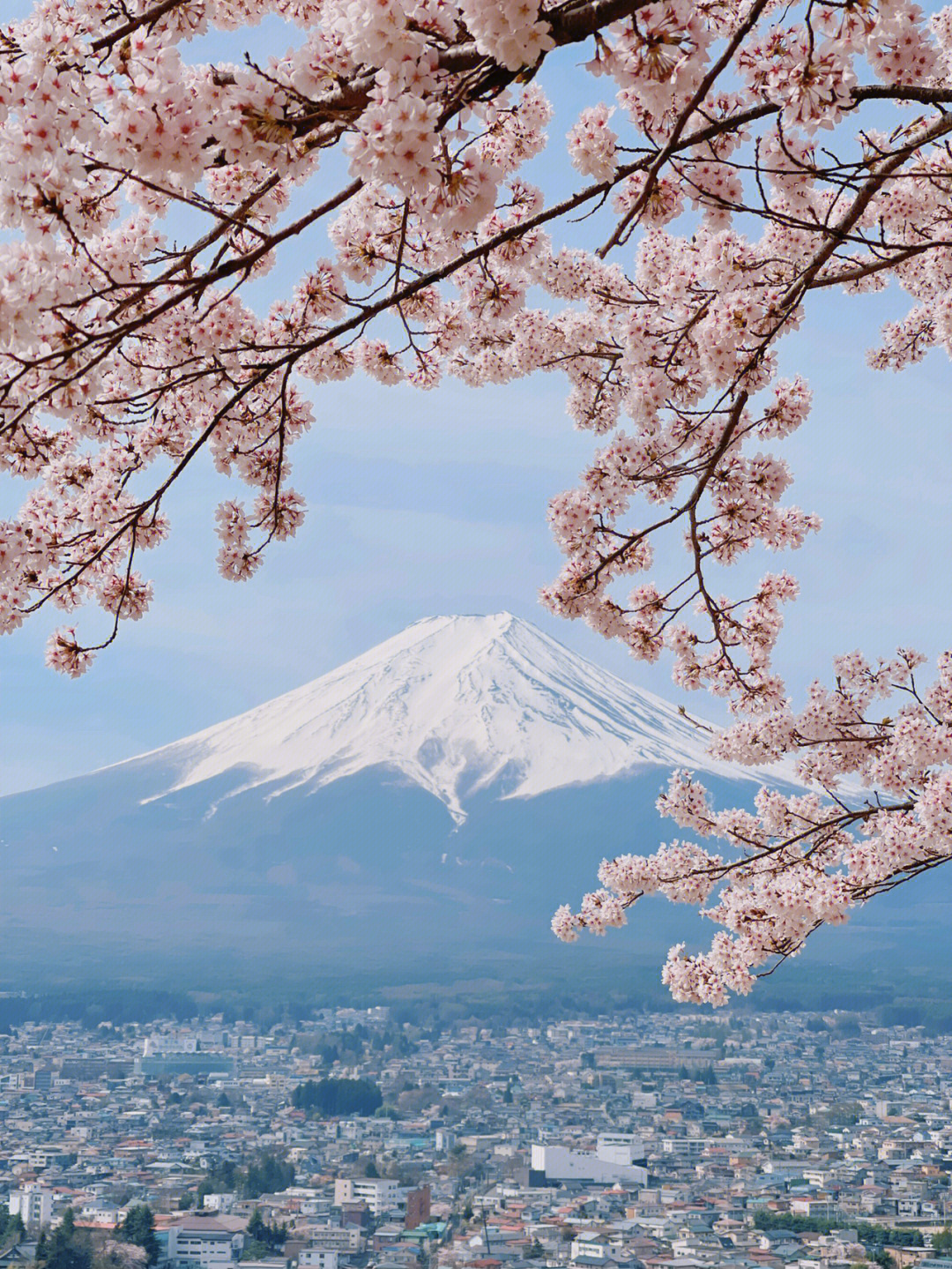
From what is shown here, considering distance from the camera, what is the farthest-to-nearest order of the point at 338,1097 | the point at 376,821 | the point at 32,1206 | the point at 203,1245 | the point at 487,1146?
the point at 376,821, the point at 338,1097, the point at 487,1146, the point at 32,1206, the point at 203,1245

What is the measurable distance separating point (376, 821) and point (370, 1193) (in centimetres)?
6331

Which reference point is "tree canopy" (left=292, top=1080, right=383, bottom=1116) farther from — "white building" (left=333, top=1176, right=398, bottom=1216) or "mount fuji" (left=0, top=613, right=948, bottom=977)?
"mount fuji" (left=0, top=613, right=948, bottom=977)

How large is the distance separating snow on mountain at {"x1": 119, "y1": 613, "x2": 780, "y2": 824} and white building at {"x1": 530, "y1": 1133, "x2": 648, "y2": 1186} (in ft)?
191

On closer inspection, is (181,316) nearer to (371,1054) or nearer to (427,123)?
(427,123)

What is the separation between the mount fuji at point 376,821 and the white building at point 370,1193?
150 ft

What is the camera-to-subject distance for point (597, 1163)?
2591cm

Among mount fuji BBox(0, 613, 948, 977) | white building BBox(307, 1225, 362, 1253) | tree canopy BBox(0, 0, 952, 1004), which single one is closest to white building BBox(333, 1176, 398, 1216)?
white building BBox(307, 1225, 362, 1253)

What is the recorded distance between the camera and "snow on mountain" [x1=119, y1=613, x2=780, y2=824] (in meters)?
88.6

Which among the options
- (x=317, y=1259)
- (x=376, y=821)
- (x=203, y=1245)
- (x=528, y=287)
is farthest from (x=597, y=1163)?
(x=376, y=821)

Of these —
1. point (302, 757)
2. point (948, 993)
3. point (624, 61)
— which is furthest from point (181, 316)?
point (302, 757)

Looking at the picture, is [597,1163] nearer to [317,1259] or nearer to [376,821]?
[317,1259]

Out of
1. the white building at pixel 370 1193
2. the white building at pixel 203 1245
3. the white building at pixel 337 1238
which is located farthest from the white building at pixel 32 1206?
the white building at pixel 370 1193

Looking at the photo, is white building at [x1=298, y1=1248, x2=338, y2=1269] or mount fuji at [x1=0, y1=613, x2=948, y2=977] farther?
mount fuji at [x1=0, y1=613, x2=948, y2=977]

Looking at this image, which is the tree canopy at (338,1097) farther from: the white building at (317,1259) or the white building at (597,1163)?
the white building at (317,1259)
